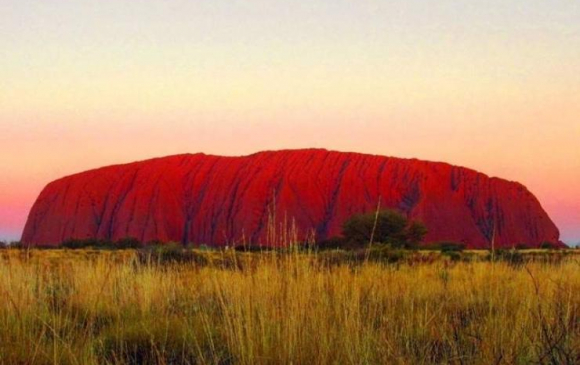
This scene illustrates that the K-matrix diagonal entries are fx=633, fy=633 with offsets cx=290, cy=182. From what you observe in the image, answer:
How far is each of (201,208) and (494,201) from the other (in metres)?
32.1

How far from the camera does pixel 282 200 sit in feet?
213

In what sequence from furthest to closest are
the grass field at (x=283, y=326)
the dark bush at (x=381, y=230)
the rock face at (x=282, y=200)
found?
the rock face at (x=282, y=200), the dark bush at (x=381, y=230), the grass field at (x=283, y=326)

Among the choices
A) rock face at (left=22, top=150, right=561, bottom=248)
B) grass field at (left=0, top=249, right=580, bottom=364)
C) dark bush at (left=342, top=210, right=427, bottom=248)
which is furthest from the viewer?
rock face at (left=22, top=150, right=561, bottom=248)

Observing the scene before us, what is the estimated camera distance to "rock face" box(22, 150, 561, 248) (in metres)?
64.6

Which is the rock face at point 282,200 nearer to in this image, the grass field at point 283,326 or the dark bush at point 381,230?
the dark bush at point 381,230

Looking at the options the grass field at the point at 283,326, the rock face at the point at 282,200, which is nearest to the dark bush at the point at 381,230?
the rock face at the point at 282,200

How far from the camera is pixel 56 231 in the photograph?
71.2m

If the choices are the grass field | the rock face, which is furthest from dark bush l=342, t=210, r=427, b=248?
the grass field

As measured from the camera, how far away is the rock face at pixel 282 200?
64.6 m

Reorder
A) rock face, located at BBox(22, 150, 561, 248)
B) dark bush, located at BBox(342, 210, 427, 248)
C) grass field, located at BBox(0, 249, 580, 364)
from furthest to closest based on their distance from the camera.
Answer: rock face, located at BBox(22, 150, 561, 248), dark bush, located at BBox(342, 210, 427, 248), grass field, located at BBox(0, 249, 580, 364)

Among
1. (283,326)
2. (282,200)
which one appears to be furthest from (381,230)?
(283,326)

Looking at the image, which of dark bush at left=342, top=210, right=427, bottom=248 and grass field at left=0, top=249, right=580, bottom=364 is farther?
dark bush at left=342, top=210, right=427, bottom=248

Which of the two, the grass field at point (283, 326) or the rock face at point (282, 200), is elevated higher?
the rock face at point (282, 200)

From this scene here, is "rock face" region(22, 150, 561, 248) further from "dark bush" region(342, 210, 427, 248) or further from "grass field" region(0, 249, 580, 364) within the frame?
"grass field" region(0, 249, 580, 364)
